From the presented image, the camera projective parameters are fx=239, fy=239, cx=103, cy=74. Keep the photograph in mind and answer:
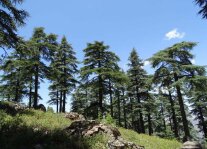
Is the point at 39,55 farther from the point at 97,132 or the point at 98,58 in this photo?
the point at 97,132

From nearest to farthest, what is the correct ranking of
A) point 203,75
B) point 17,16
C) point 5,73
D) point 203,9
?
point 203,9 → point 17,16 → point 203,75 → point 5,73

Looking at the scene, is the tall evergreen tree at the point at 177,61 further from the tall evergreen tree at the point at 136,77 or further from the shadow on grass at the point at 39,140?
the shadow on grass at the point at 39,140

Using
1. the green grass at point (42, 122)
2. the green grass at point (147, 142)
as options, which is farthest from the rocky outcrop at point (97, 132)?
the green grass at point (147, 142)

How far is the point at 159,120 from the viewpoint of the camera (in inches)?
2044

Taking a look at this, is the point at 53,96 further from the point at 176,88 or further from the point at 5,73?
the point at 176,88

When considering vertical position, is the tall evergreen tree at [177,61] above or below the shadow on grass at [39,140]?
above

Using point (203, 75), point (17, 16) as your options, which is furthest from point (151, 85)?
point (17, 16)

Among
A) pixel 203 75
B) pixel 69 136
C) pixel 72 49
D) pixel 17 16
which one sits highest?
pixel 72 49

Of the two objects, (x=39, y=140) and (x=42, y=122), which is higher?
(x=42, y=122)

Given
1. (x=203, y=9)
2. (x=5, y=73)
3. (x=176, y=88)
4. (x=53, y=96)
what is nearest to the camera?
(x=203, y=9)

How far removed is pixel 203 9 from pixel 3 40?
1410 cm

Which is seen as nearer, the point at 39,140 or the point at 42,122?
the point at 39,140

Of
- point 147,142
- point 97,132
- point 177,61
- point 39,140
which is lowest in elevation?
point 147,142

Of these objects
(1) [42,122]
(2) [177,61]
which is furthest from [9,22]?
(2) [177,61]
